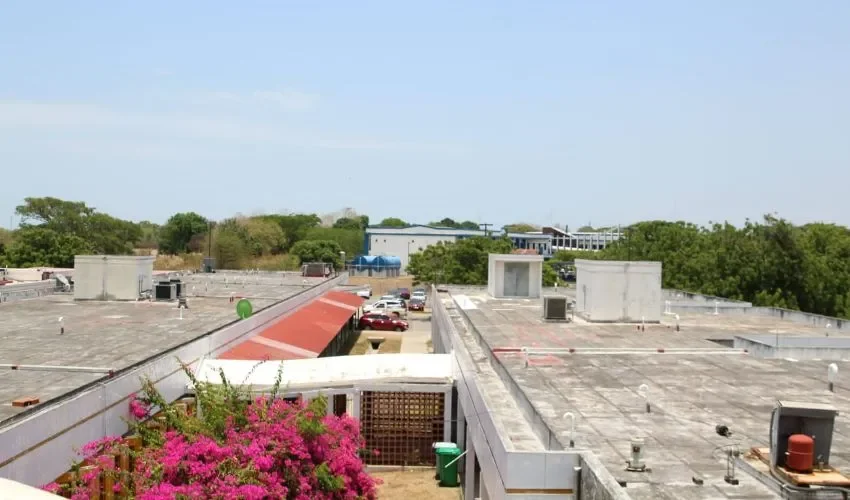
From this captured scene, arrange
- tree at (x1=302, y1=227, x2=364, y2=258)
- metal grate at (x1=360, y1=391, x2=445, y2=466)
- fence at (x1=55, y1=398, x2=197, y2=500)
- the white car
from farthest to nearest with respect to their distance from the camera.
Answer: tree at (x1=302, y1=227, x2=364, y2=258), the white car, metal grate at (x1=360, y1=391, x2=445, y2=466), fence at (x1=55, y1=398, x2=197, y2=500)

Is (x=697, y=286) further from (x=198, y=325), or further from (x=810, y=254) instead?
(x=198, y=325)

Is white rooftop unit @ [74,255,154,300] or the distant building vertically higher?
the distant building

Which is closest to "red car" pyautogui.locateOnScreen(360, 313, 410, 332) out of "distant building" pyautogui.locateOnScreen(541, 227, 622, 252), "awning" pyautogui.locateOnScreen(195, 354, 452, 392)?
"awning" pyautogui.locateOnScreen(195, 354, 452, 392)

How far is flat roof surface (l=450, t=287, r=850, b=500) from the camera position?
9.59 m

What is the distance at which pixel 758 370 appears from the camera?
1684 centimetres

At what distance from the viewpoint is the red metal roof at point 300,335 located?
2272cm

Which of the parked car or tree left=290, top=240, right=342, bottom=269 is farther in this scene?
tree left=290, top=240, right=342, bottom=269

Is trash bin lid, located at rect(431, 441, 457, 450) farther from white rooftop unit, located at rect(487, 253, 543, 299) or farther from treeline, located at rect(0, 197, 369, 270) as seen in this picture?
treeline, located at rect(0, 197, 369, 270)

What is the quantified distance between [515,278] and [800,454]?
2509 cm

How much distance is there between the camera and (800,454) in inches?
343

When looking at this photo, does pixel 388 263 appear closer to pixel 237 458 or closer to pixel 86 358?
pixel 86 358

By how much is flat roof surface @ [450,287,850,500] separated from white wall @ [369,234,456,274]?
81968 mm

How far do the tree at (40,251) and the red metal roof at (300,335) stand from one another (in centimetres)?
2596

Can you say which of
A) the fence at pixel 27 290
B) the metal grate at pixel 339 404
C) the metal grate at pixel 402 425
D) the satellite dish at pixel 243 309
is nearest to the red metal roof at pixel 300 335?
the satellite dish at pixel 243 309
